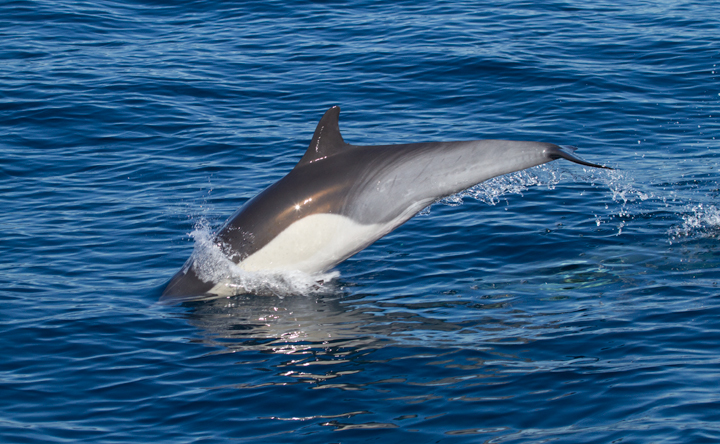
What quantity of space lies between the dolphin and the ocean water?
704 mm

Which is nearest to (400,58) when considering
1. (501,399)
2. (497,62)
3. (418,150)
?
(497,62)

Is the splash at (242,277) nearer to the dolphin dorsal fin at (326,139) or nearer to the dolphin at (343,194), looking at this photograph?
the dolphin at (343,194)

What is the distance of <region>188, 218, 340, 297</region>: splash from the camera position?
1170 centimetres

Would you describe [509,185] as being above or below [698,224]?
above

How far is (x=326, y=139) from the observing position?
1117 cm

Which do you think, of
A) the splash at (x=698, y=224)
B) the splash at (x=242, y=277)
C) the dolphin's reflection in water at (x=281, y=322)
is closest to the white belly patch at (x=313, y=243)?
the splash at (x=242, y=277)

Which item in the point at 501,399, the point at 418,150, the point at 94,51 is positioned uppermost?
the point at 94,51

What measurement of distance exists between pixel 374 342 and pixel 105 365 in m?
3.00

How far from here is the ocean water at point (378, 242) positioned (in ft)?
27.5

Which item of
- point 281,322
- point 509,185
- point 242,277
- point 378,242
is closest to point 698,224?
point 509,185

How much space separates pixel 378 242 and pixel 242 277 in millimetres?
3142

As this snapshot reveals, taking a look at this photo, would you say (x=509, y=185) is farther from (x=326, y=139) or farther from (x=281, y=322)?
(x=281, y=322)

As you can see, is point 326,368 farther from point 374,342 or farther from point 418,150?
point 418,150

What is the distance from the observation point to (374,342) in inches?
393
